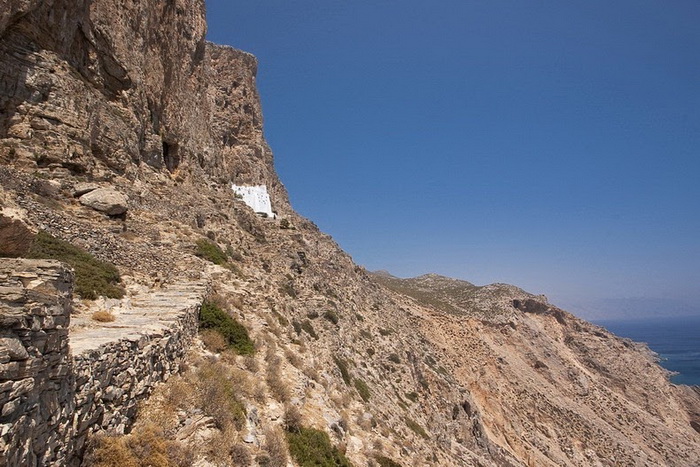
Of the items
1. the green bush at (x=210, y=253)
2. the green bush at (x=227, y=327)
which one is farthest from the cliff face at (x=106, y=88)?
the green bush at (x=227, y=327)

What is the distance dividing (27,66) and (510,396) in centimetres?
4928

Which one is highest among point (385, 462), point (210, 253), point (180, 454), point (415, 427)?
point (210, 253)

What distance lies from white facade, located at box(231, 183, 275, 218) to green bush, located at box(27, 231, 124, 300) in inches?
1073

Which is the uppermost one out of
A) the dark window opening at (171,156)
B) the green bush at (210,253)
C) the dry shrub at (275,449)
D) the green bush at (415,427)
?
the dark window opening at (171,156)

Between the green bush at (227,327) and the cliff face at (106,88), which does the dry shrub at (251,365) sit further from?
the cliff face at (106,88)

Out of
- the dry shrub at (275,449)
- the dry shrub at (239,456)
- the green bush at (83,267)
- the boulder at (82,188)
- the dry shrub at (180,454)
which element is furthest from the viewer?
the boulder at (82,188)

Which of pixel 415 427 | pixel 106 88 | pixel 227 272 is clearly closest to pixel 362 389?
pixel 415 427

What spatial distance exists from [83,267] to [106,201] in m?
6.61

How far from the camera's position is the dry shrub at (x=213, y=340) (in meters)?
11.0

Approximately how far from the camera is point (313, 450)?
9305mm

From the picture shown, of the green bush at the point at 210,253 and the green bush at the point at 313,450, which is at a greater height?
the green bush at the point at 210,253

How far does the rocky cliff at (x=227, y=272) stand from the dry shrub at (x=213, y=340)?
0.08 m

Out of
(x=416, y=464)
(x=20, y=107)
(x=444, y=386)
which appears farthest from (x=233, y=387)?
(x=444, y=386)

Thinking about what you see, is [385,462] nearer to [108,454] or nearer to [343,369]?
[343,369]
